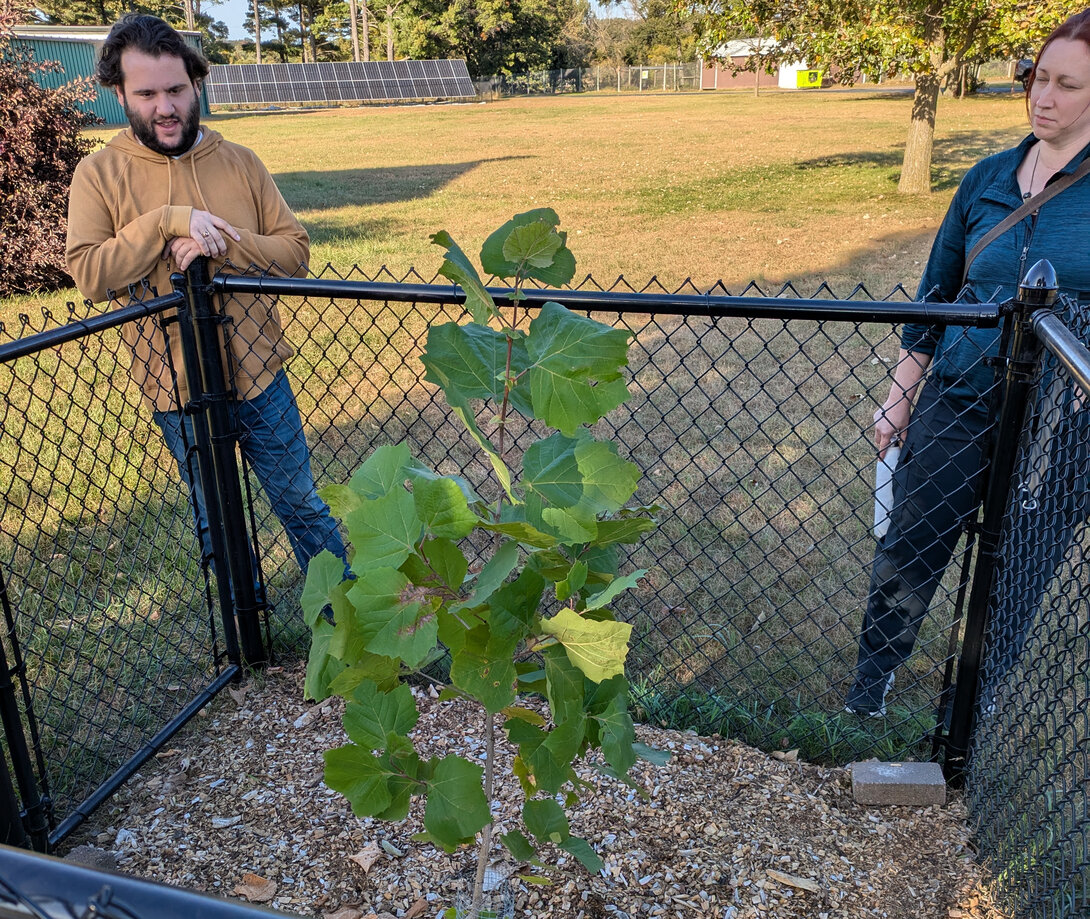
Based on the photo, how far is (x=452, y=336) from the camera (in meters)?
1.19

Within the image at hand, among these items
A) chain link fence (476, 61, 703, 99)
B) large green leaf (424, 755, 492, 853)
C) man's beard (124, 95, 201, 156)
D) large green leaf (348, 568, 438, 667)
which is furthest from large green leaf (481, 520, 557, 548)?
chain link fence (476, 61, 703, 99)

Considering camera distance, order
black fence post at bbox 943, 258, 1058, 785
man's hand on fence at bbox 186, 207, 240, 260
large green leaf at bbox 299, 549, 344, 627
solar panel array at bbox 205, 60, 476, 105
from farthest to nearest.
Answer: solar panel array at bbox 205, 60, 476, 105
man's hand on fence at bbox 186, 207, 240, 260
black fence post at bbox 943, 258, 1058, 785
large green leaf at bbox 299, 549, 344, 627

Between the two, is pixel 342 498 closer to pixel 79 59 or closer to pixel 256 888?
pixel 256 888

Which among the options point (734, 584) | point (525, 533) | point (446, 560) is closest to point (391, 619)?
point (446, 560)

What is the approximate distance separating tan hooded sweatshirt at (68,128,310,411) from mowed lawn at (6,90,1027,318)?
5508 mm

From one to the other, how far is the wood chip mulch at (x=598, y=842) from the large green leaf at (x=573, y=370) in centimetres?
115

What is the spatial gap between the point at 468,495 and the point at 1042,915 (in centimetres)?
144

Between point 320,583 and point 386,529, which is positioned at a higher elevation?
point 386,529

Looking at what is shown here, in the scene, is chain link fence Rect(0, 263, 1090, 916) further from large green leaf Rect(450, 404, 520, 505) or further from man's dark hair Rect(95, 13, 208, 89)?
man's dark hair Rect(95, 13, 208, 89)

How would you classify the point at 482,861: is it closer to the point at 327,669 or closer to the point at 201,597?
the point at 327,669

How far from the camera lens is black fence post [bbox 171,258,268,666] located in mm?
2414

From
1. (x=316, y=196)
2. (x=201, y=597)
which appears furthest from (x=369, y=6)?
(x=201, y=597)

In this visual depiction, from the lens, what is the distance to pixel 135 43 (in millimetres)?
2506

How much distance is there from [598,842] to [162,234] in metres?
1.98
